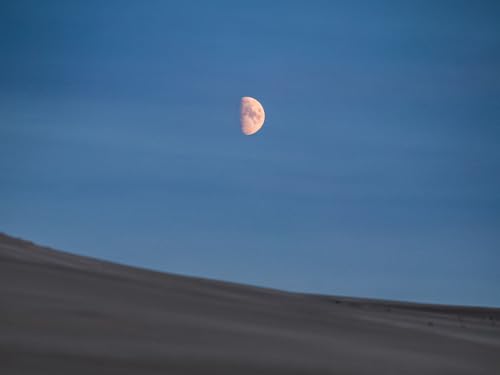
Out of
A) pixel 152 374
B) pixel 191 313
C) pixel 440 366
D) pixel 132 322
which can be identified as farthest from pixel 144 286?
pixel 152 374

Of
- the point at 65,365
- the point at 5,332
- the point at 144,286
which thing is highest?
the point at 144,286

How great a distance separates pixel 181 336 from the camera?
411 centimetres

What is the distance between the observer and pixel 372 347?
482cm

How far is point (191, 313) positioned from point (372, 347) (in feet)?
3.99

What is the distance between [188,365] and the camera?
3.37 metres

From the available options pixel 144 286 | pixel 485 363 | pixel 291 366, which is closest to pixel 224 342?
pixel 291 366

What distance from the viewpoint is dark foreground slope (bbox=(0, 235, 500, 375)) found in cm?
332

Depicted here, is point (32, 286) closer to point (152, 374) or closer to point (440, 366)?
point (152, 374)

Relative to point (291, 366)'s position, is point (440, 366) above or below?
above

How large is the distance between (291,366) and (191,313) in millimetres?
1618

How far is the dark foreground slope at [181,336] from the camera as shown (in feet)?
10.9

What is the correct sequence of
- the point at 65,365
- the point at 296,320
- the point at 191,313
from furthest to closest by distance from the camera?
the point at 296,320 < the point at 191,313 < the point at 65,365

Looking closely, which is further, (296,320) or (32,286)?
(296,320)

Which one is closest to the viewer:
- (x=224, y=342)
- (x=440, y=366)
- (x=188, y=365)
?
(x=188, y=365)
